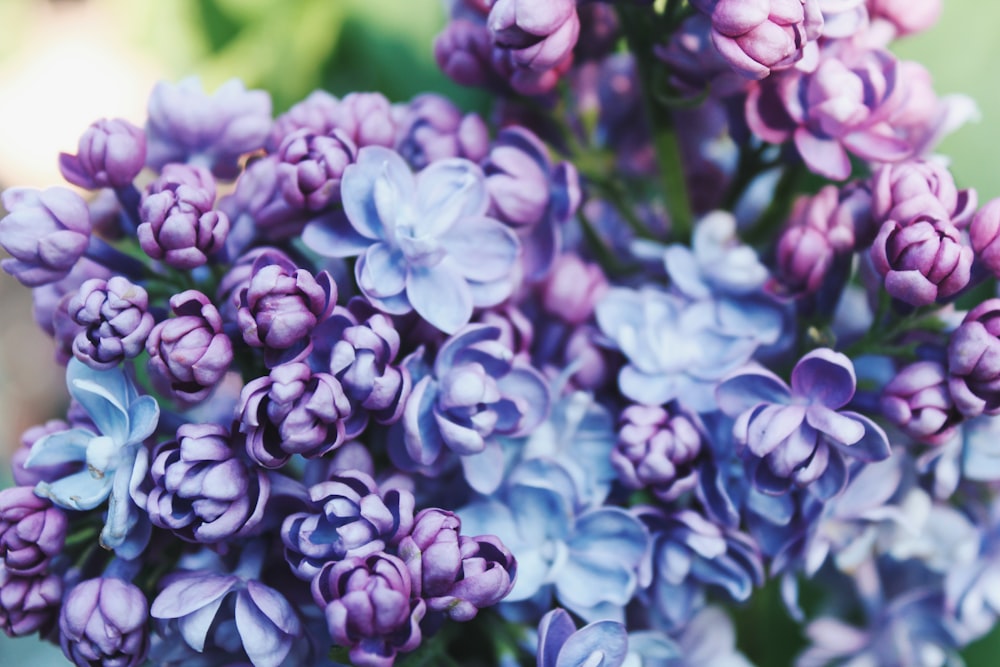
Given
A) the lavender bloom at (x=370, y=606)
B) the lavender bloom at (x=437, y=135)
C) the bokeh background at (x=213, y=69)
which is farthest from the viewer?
the bokeh background at (x=213, y=69)

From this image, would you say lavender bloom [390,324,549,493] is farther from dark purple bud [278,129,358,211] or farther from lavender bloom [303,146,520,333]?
dark purple bud [278,129,358,211]

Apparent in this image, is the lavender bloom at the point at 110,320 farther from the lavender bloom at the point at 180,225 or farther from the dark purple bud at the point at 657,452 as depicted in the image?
the dark purple bud at the point at 657,452

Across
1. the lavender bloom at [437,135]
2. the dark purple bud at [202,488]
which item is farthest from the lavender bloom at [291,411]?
the lavender bloom at [437,135]

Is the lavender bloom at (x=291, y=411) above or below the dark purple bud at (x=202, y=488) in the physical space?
above

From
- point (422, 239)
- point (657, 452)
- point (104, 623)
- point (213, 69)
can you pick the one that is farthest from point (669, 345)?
point (213, 69)

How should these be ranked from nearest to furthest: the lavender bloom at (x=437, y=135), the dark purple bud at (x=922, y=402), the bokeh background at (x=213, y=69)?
1. the dark purple bud at (x=922, y=402)
2. the lavender bloom at (x=437, y=135)
3. the bokeh background at (x=213, y=69)

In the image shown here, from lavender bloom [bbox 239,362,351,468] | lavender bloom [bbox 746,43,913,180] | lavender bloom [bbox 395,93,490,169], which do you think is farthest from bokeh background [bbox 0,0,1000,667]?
lavender bloom [bbox 239,362,351,468]
